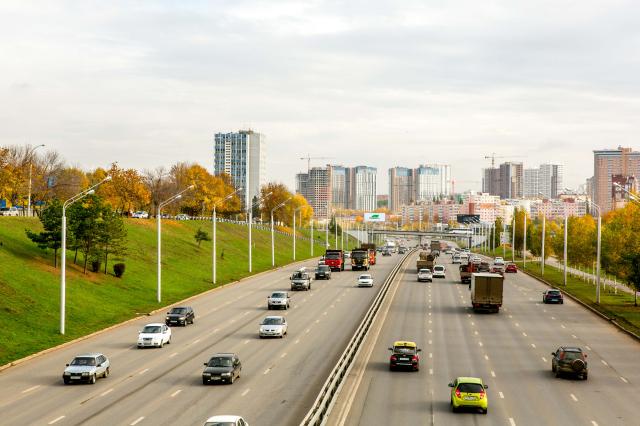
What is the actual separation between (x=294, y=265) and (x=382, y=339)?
8237 centimetres

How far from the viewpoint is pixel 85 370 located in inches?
1633

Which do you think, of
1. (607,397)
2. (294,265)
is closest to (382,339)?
(607,397)

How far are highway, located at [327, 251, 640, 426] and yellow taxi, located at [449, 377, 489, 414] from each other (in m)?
0.48

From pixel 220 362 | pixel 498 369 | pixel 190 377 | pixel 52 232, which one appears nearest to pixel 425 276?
pixel 52 232

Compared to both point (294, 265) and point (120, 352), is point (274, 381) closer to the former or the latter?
point (120, 352)

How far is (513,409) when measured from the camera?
36.1 metres

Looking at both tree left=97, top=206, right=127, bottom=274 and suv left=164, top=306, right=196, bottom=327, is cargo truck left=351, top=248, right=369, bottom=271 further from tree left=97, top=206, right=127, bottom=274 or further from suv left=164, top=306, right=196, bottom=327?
suv left=164, top=306, right=196, bottom=327

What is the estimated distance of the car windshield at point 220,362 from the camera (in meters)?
41.6

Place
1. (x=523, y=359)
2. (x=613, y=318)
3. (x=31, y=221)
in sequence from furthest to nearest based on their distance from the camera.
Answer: (x=31, y=221) → (x=613, y=318) → (x=523, y=359)

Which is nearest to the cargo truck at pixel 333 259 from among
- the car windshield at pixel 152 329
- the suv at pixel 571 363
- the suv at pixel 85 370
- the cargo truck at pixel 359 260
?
the cargo truck at pixel 359 260

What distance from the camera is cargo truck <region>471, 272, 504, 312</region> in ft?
245

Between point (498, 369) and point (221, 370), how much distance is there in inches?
596

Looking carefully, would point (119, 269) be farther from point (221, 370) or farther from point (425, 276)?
point (221, 370)

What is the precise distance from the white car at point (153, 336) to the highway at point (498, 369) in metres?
12.4
